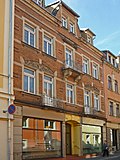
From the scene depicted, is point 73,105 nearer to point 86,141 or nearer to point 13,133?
point 86,141

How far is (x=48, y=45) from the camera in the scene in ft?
73.9

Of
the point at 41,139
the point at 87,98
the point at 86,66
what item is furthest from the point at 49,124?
the point at 86,66

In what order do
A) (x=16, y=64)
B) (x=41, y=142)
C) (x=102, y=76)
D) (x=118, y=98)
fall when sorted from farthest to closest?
(x=118, y=98) < (x=102, y=76) < (x=41, y=142) < (x=16, y=64)

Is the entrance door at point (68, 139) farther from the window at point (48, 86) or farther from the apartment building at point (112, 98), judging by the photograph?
the apartment building at point (112, 98)

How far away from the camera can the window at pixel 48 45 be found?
22094mm

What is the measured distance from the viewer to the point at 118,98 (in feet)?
121

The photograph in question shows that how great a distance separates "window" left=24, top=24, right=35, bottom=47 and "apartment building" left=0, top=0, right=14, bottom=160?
2.30 metres

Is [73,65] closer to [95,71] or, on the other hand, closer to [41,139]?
[95,71]

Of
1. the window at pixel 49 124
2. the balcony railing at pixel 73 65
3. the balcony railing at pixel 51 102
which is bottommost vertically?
the window at pixel 49 124

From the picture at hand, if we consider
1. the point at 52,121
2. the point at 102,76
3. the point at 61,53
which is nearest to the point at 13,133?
the point at 52,121

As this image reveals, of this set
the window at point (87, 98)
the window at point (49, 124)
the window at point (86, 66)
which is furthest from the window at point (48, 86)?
the window at point (86, 66)

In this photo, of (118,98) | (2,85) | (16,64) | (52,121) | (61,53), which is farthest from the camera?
(118,98)

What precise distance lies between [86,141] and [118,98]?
1181 centimetres

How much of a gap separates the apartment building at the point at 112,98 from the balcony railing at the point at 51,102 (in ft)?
35.7
